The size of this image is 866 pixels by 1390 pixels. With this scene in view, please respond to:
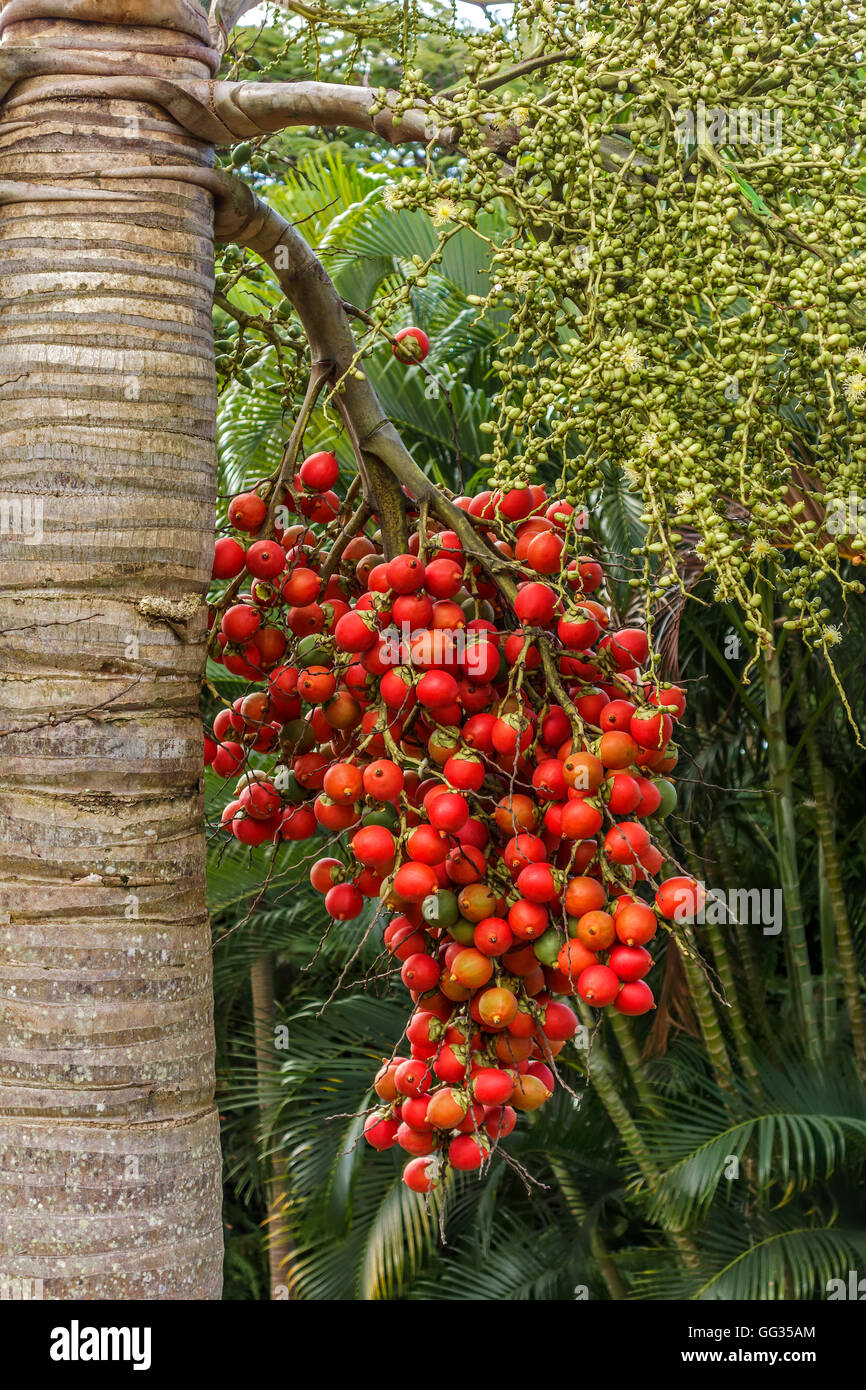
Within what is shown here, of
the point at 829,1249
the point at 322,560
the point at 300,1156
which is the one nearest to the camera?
the point at 322,560

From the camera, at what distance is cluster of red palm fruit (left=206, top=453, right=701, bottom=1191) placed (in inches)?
40.8

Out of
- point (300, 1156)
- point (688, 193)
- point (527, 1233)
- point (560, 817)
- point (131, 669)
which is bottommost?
point (527, 1233)

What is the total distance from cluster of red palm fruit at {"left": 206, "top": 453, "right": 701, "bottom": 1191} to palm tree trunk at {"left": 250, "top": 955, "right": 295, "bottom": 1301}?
316 centimetres

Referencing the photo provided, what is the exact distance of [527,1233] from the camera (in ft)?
15.5

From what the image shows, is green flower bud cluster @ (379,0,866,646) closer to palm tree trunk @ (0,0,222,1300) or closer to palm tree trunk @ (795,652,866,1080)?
A: palm tree trunk @ (0,0,222,1300)

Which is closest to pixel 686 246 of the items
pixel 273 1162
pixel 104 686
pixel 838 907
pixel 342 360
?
pixel 342 360

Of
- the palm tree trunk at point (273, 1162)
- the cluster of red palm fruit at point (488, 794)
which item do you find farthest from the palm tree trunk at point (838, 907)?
the cluster of red palm fruit at point (488, 794)

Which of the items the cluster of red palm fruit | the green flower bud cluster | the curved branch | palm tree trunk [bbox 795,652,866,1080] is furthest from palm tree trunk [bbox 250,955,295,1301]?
the green flower bud cluster

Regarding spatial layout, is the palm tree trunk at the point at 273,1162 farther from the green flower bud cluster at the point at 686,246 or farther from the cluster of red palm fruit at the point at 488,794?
the green flower bud cluster at the point at 686,246

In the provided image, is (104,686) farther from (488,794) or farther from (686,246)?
(686,246)

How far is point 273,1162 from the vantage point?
211 inches
